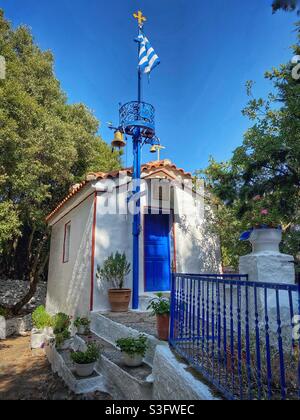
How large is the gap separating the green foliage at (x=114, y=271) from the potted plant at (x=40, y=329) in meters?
2.78

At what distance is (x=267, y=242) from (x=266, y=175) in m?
1.96

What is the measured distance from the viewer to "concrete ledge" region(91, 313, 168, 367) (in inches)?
175

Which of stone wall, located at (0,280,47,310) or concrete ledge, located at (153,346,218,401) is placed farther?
stone wall, located at (0,280,47,310)

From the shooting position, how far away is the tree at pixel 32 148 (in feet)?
31.2

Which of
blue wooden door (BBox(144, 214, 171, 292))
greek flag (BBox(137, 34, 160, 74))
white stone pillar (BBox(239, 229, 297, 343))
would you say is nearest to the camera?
white stone pillar (BBox(239, 229, 297, 343))

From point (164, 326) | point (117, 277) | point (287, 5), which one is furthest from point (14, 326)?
point (287, 5)

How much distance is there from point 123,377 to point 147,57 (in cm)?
790

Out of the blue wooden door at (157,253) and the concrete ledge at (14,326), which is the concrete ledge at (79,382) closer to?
the blue wooden door at (157,253)

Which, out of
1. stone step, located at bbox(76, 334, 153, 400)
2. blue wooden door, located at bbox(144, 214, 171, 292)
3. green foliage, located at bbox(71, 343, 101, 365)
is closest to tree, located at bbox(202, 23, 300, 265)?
stone step, located at bbox(76, 334, 153, 400)

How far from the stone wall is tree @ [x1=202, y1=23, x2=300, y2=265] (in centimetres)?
1218

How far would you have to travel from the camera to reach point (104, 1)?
8219mm

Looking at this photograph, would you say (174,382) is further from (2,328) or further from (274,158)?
(2,328)

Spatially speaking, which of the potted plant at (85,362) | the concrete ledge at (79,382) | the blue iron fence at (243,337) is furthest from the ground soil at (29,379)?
the blue iron fence at (243,337)

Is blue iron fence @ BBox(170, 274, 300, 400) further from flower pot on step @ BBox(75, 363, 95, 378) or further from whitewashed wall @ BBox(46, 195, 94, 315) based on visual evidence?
whitewashed wall @ BBox(46, 195, 94, 315)
